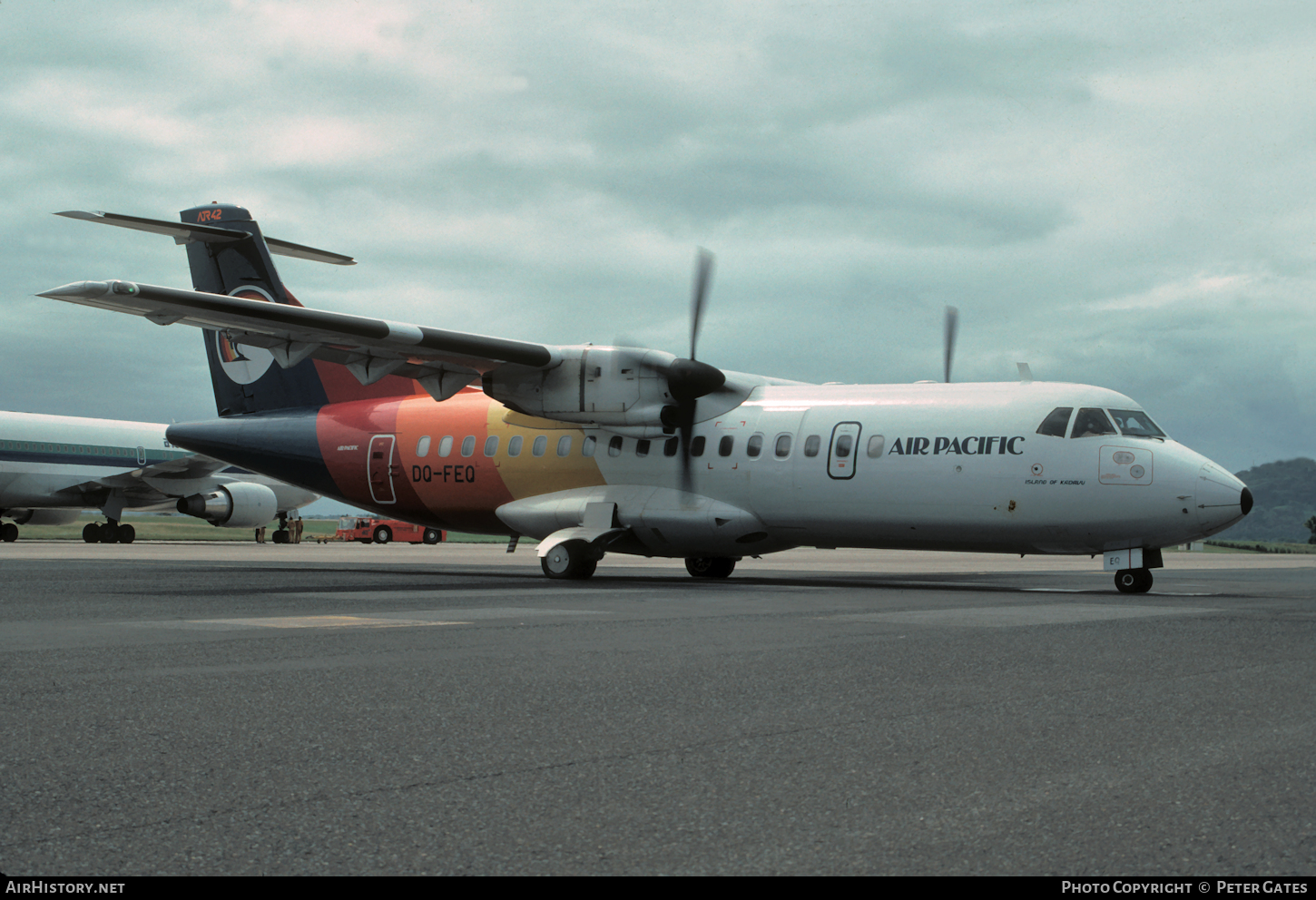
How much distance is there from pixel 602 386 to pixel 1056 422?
25.0ft

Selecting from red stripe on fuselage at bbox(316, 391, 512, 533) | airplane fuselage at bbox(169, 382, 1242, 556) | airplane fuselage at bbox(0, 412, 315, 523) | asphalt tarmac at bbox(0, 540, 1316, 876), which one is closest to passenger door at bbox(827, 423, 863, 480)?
airplane fuselage at bbox(169, 382, 1242, 556)

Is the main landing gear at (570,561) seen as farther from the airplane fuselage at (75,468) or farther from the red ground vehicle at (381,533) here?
the red ground vehicle at (381,533)

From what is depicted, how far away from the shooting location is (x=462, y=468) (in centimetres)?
2184

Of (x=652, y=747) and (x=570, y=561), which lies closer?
(x=652, y=747)

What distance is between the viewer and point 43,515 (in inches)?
1801

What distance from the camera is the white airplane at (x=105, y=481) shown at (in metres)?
41.2

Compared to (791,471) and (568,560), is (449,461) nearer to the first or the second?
(568,560)

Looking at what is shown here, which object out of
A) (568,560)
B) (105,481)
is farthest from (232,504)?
(568,560)

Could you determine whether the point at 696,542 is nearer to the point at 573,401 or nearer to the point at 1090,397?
the point at 573,401

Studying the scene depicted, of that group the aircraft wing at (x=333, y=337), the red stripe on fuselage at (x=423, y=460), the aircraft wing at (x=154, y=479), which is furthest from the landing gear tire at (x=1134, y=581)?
the aircraft wing at (x=154, y=479)

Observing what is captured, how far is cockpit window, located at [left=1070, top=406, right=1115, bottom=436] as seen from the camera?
54.5 feet

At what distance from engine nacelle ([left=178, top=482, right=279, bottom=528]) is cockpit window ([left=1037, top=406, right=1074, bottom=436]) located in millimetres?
32459

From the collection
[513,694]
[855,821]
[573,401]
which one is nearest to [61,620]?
[513,694]

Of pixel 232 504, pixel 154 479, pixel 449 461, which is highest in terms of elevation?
pixel 449 461
